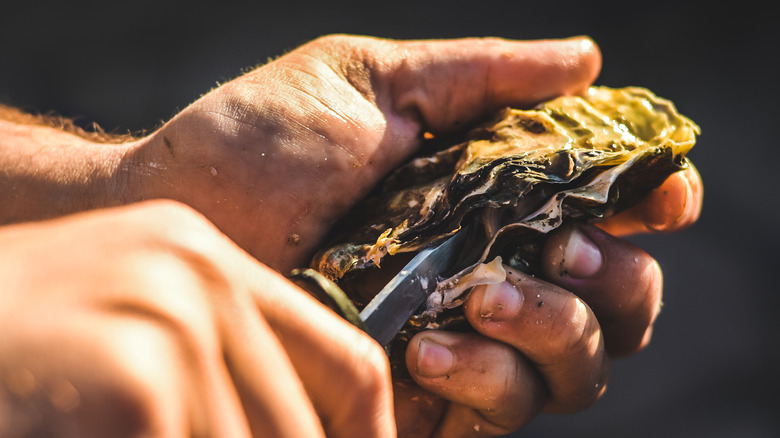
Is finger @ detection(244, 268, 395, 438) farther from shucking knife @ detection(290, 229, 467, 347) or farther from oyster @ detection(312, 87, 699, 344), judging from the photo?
oyster @ detection(312, 87, 699, 344)

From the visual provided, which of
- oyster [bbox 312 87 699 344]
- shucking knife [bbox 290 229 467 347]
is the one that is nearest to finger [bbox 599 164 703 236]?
oyster [bbox 312 87 699 344]

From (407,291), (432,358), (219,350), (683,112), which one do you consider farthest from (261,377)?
(683,112)

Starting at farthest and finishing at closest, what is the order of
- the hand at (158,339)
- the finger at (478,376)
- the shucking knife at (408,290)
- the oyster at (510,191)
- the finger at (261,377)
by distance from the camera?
the finger at (478,376) → the oyster at (510,191) → the shucking knife at (408,290) → the finger at (261,377) → the hand at (158,339)

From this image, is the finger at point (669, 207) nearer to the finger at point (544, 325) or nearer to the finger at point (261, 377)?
the finger at point (544, 325)

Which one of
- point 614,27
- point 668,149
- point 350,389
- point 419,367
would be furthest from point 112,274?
point 614,27

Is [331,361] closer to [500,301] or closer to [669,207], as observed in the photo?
[500,301]

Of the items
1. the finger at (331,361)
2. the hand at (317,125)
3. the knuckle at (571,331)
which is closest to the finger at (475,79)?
the hand at (317,125)
